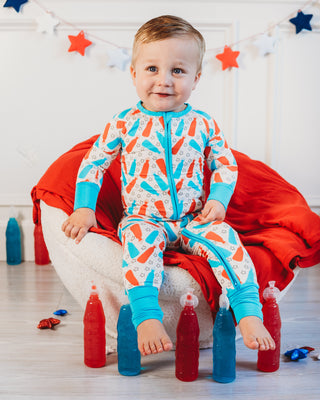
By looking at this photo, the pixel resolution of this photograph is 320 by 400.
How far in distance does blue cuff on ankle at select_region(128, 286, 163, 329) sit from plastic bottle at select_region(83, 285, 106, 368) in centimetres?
14

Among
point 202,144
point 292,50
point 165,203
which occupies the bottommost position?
point 165,203

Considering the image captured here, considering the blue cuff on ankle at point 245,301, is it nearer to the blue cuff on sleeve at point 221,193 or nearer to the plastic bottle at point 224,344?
the plastic bottle at point 224,344

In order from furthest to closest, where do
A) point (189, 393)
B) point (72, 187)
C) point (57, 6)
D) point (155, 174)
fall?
1. point (57, 6)
2. point (72, 187)
3. point (155, 174)
4. point (189, 393)

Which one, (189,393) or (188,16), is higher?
(188,16)

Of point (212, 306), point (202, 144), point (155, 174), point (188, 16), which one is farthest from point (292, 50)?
point (212, 306)

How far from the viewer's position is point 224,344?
1.46 m

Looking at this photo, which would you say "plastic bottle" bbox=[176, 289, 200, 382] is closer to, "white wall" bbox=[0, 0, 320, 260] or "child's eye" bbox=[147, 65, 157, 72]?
"child's eye" bbox=[147, 65, 157, 72]

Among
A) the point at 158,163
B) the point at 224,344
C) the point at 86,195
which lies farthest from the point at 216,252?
the point at 86,195

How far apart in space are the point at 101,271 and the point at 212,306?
1.26ft

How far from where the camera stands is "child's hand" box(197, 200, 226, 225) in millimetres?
1655

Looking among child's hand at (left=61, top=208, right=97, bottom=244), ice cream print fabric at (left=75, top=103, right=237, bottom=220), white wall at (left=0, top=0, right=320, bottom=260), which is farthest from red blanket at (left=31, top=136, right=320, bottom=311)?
white wall at (left=0, top=0, right=320, bottom=260)

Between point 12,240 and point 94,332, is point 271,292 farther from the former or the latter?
point 12,240

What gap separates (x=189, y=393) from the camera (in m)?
1.44

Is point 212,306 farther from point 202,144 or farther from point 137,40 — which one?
point 137,40
